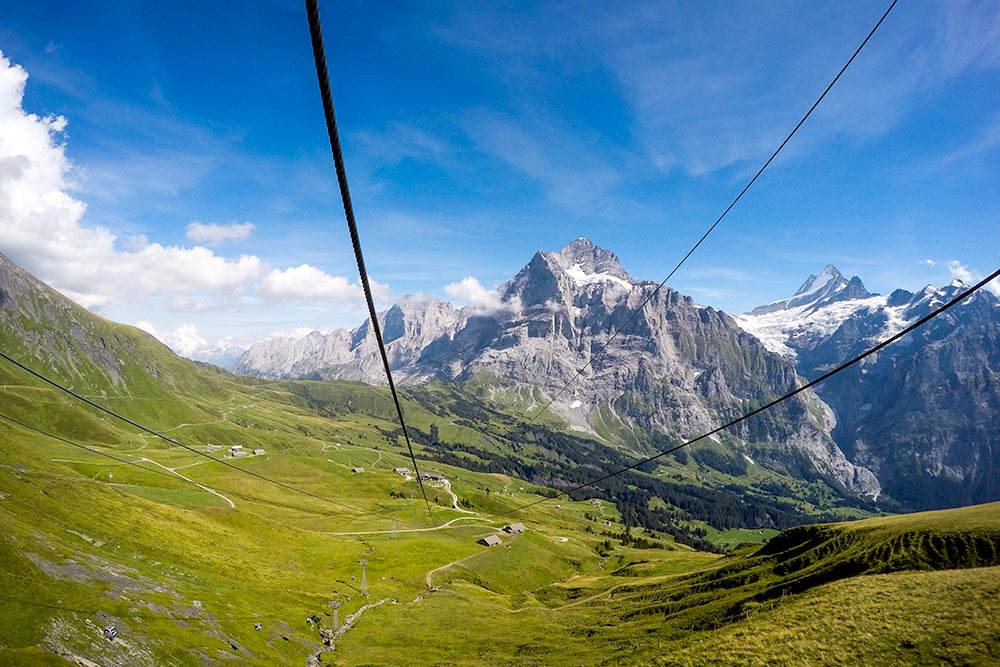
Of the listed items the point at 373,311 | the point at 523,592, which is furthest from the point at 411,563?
the point at 373,311

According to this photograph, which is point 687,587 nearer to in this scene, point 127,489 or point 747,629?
point 747,629

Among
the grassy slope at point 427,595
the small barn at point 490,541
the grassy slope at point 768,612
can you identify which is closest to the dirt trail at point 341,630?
the grassy slope at point 427,595

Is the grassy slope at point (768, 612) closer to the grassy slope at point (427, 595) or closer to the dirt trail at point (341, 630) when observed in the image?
the grassy slope at point (427, 595)

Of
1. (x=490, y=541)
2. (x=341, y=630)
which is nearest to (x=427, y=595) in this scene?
(x=341, y=630)

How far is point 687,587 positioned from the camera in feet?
340

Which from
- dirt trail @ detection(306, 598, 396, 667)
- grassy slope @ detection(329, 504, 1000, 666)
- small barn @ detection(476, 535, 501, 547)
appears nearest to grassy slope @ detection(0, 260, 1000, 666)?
grassy slope @ detection(329, 504, 1000, 666)

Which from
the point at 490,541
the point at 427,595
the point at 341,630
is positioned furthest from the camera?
the point at 490,541

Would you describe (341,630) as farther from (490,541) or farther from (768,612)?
(490,541)

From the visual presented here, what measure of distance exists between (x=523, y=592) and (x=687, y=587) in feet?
175

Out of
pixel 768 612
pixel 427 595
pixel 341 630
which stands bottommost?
pixel 427 595

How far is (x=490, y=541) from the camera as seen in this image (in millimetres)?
175750

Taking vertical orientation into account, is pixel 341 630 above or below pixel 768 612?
below

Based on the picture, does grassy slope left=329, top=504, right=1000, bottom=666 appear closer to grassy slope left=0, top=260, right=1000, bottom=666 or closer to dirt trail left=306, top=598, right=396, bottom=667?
grassy slope left=0, top=260, right=1000, bottom=666

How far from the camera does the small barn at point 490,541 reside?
174625mm
